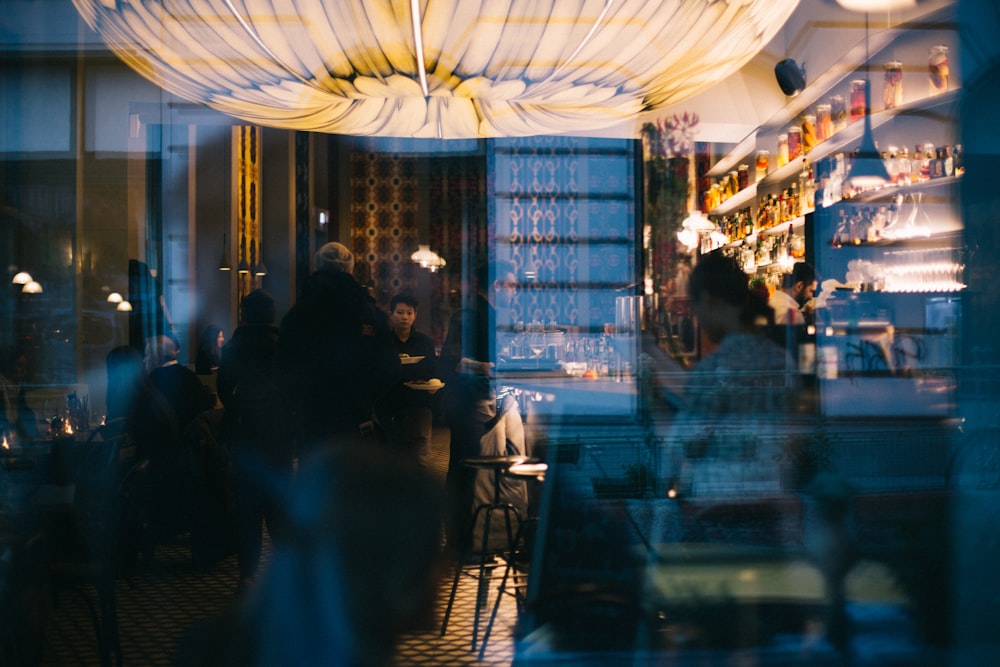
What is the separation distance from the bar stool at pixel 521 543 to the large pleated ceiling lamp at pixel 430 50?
126 cm

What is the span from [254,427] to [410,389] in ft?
1.87

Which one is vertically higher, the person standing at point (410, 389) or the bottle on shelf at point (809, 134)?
the bottle on shelf at point (809, 134)

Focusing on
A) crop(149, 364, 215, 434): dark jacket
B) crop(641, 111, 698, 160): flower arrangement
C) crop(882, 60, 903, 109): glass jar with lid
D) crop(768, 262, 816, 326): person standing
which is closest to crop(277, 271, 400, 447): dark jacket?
crop(149, 364, 215, 434): dark jacket

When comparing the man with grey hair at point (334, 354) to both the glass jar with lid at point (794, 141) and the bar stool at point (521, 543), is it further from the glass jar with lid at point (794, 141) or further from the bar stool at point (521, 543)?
the glass jar with lid at point (794, 141)

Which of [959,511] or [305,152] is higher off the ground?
[305,152]

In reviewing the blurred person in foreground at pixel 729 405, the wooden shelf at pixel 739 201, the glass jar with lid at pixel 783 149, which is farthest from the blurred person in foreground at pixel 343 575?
the glass jar with lid at pixel 783 149

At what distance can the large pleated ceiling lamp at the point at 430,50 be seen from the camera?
1.31 metres

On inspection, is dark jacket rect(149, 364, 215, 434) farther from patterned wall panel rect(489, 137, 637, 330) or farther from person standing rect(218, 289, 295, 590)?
patterned wall panel rect(489, 137, 637, 330)

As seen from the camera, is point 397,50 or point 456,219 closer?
point 397,50

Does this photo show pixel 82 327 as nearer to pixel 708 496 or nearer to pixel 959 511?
pixel 708 496

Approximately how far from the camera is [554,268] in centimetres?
262

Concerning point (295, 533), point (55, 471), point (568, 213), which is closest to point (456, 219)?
point (568, 213)

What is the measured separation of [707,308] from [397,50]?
1594mm

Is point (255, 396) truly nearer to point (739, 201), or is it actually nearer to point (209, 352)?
point (209, 352)
